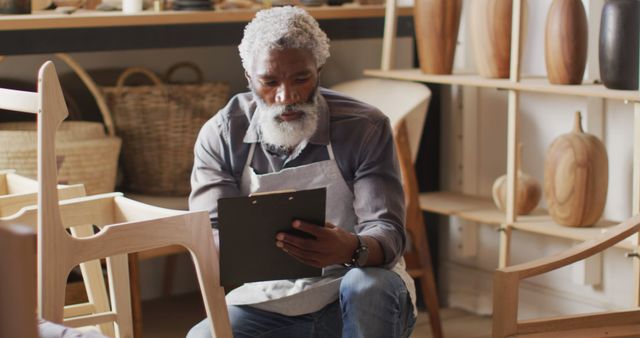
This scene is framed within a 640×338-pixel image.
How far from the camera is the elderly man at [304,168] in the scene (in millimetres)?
2418

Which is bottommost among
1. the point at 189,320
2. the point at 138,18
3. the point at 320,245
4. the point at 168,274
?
the point at 189,320

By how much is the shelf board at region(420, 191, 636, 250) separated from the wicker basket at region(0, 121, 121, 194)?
3.54 feet

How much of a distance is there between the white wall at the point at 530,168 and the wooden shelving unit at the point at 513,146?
0.10 meters

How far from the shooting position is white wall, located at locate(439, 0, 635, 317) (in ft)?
11.3

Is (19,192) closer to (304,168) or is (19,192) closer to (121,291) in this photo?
(121,291)

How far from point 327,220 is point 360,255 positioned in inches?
7.9

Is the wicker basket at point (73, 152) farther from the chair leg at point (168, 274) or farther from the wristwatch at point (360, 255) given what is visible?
the wristwatch at point (360, 255)

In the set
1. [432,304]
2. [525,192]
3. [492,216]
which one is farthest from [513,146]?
[432,304]

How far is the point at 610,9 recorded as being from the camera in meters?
3.11

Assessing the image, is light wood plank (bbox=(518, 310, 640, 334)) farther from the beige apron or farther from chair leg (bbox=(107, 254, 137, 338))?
chair leg (bbox=(107, 254, 137, 338))

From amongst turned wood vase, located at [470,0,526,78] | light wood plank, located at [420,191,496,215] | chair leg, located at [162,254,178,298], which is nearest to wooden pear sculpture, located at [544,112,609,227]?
turned wood vase, located at [470,0,526,78]

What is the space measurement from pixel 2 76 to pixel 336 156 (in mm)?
1642

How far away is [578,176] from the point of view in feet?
10.8

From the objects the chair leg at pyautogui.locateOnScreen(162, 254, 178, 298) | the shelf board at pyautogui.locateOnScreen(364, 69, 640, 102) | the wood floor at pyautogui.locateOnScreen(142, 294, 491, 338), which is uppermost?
the shelf board at pyautogui.locateOnScreen(364, 69, 640, 102)
